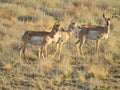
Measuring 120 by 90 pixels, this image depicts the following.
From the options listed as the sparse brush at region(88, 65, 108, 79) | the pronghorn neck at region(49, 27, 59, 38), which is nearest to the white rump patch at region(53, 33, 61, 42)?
the pronghorn neck at region(49, 27, 59, 38)

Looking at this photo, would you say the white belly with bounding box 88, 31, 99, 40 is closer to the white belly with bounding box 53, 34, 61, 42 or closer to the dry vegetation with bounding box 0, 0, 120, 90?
the dry vegetation with bounding box 0, 0, 120, 90

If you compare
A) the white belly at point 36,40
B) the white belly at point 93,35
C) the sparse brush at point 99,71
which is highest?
the white belly at point 36,40

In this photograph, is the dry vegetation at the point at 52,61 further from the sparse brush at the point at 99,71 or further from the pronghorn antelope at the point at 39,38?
the pronghorn antelope at the point at 39,38

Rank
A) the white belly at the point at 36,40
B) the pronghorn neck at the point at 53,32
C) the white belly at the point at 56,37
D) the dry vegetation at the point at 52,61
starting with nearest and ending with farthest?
the dry vegetation at the point at 52,61, the white belly at the point at 36,40, the pronghorn neck at the point at 53,32, the white belly at the point at 56,37

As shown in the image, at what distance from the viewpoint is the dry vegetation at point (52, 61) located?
1208cm

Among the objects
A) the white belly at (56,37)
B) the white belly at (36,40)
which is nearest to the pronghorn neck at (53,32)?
the white belly at (56,37)

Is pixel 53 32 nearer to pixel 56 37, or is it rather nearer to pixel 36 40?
pixel 56 37

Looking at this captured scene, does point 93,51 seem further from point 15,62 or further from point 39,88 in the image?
point 39,88

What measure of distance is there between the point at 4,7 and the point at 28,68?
8.21 metres

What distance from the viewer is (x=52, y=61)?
545 inches

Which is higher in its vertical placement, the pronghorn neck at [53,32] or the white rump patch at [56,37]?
the pronghorn neck at [53,32]

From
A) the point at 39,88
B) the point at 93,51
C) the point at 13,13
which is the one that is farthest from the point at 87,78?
the point at 13,13

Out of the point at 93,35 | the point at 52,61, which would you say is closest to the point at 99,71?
the point at 52,61

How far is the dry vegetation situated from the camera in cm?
1208
